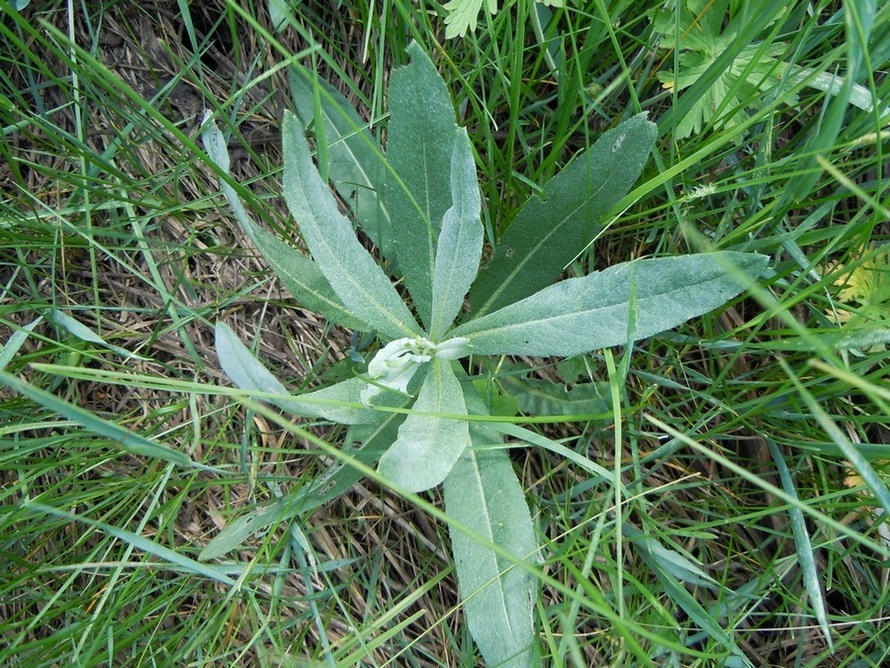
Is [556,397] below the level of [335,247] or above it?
below

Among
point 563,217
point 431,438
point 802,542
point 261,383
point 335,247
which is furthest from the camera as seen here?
point 802,542

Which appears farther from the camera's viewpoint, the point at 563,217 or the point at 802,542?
the point at 802,542

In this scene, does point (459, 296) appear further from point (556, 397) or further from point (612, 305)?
point (556, 397)

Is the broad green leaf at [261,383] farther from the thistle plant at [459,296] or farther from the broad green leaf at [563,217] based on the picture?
the broad green leaf at [563,217]

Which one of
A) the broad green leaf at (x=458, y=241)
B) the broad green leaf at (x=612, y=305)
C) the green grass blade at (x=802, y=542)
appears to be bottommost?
the green grass blade at (x=802, y=542)

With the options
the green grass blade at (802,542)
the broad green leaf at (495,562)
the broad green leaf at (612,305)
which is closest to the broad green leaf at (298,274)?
the broad green leaf at (612,305)

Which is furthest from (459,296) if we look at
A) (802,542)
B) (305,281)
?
(802,542)
